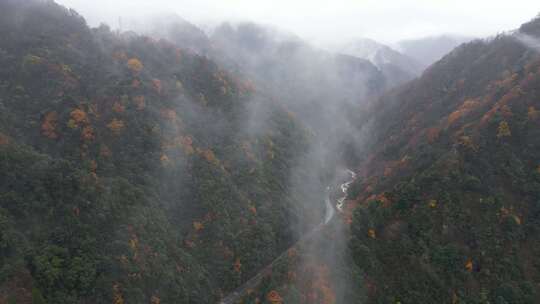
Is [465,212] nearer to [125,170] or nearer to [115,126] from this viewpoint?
[125,170]

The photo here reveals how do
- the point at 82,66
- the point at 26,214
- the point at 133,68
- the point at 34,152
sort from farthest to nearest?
1. the point at 133,68
2. the point at 82,66
3. the point at 34,152
4. the point at 26,214

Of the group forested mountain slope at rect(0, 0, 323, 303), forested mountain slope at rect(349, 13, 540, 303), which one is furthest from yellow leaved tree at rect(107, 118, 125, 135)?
forested mountain slope at rect(349, 13, 540, 303)

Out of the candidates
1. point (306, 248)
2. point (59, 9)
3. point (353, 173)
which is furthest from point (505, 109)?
point (59, 9)

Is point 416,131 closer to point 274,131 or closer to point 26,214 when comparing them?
point 274,131

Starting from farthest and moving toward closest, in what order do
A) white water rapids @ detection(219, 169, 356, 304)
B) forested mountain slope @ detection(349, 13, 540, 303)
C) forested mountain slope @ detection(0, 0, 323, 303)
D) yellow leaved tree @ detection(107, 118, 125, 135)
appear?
yellow leaved tree @ detection(107, 118, 125, 135), white water rapids @ detection(219, 169, 356, 304), forested mountain slope @ detection(349, 13, 540, 303), forested mountain slope @ detection(0, 0, 323, 303)

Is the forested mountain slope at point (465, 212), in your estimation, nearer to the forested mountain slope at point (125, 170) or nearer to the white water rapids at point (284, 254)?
the white water rapids at point (284, 254)

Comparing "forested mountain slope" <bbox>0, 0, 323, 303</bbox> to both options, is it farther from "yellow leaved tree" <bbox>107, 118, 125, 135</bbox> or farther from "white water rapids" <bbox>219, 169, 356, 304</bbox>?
"white water rapids" <bbox>219, 169, 356, 304</bbox>
